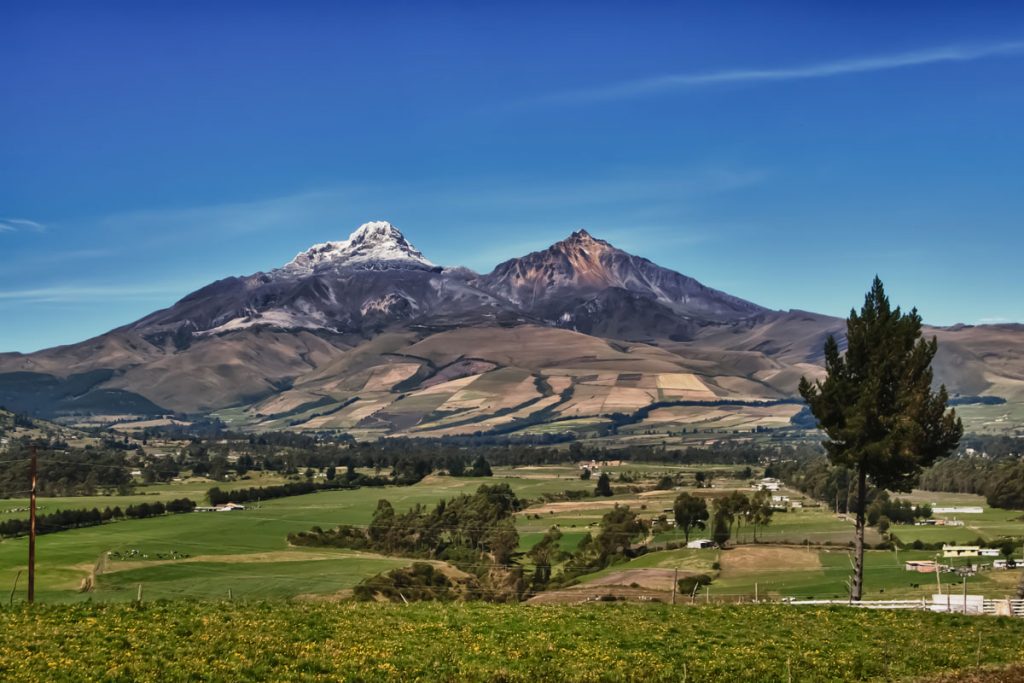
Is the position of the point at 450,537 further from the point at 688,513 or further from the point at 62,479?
the point at 62,479

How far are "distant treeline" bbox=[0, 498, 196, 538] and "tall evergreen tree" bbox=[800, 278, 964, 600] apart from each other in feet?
294

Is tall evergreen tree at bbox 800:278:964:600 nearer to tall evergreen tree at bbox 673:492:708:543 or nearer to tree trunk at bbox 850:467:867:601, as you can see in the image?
tree trunk at bbox 850:467:867:601

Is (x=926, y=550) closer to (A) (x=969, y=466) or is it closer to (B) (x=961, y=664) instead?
(B) (x=961, y=664)

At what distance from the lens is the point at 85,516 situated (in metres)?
128

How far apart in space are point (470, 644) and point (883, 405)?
30.3m

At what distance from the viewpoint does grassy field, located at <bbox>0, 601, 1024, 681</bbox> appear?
98.5 ft

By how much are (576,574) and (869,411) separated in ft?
147

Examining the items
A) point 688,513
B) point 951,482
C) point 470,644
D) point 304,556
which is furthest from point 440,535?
point 951,482

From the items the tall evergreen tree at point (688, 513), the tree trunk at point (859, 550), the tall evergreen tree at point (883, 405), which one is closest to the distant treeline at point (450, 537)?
the tall evergreen tree at point (688, 513)

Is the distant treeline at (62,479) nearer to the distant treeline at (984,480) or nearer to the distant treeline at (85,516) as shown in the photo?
the distant treeline at (85,516)

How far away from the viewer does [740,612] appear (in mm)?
42281

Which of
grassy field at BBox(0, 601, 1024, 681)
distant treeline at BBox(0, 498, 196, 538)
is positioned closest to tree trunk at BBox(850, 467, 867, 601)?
grassy field at BBox(0, 601, 1024, 681)

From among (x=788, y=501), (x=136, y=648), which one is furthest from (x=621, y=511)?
(x=136, y=648)

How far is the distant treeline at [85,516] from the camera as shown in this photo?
371ft
